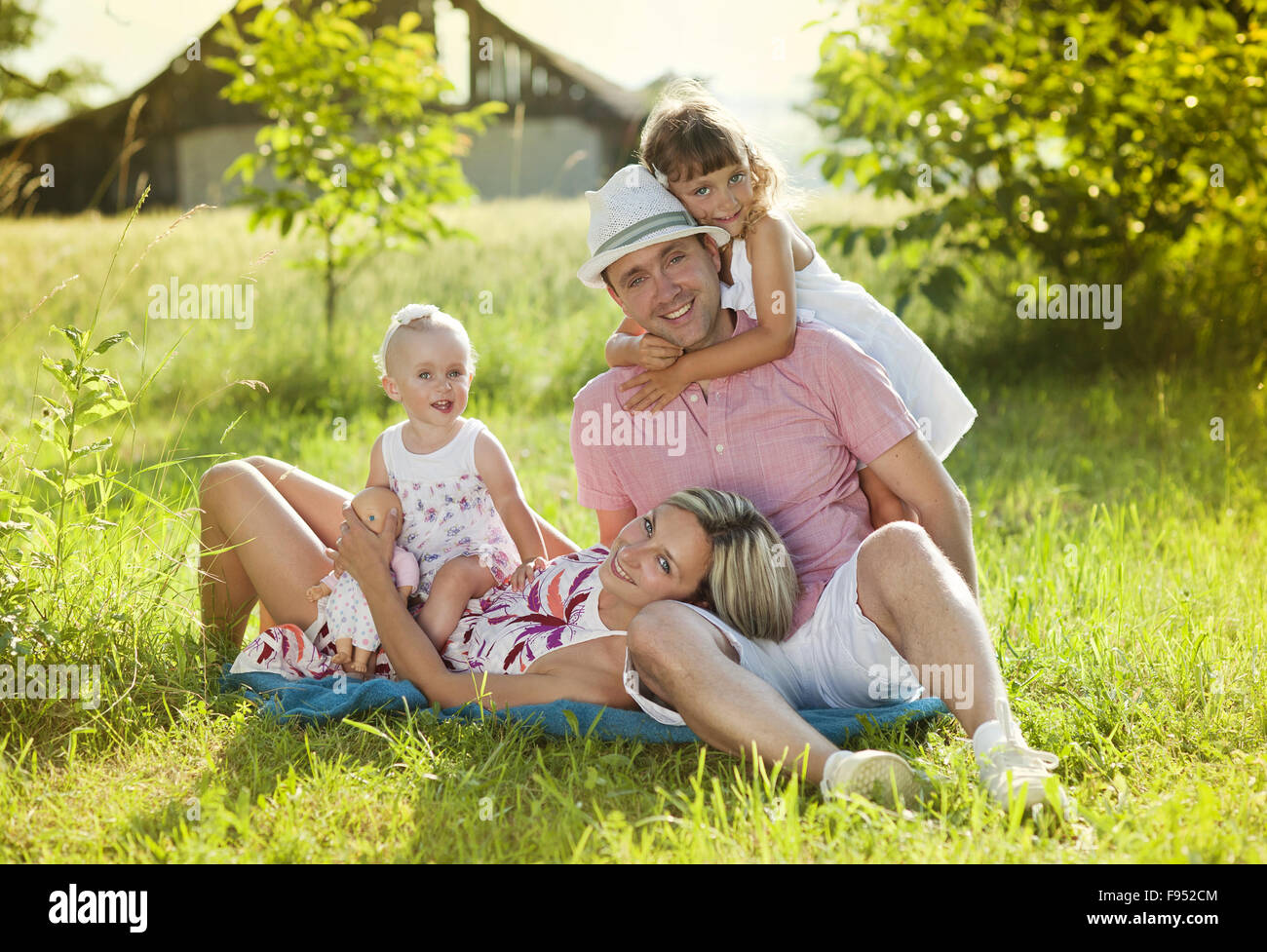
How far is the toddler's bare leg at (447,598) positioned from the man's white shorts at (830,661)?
2.08 ft

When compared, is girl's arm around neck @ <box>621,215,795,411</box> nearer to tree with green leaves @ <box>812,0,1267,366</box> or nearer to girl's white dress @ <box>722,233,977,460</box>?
girl's white dress @ <box>722,233,977,460</box>

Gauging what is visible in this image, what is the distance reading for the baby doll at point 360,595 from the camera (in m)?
3.19

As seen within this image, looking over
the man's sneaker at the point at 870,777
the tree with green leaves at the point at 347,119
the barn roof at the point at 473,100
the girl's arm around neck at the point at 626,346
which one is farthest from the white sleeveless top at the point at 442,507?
the barn roof at the point at 473,100

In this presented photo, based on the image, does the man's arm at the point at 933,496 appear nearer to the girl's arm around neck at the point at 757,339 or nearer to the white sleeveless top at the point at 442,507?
the girl's arm around neck at the point at 757,339

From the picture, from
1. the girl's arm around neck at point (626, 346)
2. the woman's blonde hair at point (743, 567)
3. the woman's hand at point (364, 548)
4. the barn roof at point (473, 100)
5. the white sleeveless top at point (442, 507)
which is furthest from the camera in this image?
the barn roof at point (473, 100)

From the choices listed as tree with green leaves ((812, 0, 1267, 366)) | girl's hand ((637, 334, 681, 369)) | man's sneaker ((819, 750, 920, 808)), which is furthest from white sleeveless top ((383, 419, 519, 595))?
tree with green leaves ((812, 0, 1267, 366))

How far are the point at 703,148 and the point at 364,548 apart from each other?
1.54 meters

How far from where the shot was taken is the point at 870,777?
2340 mm

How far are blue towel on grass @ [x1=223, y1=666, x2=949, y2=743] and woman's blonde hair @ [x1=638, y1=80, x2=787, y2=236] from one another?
1.47m

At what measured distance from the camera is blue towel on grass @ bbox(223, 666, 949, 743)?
287cm

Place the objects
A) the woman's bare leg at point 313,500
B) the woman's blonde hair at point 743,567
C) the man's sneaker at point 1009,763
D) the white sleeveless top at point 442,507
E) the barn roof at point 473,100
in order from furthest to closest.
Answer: the barn roof at point 473,100, the woman's bare leg at point 313,500, the white sleeveless top at point 442,507, the woman's blonde hair at point 743,567, the man's sneaker at point 1009,763

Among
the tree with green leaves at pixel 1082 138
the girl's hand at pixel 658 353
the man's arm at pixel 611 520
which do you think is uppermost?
the tree with green leaves at pixel 1082 138
